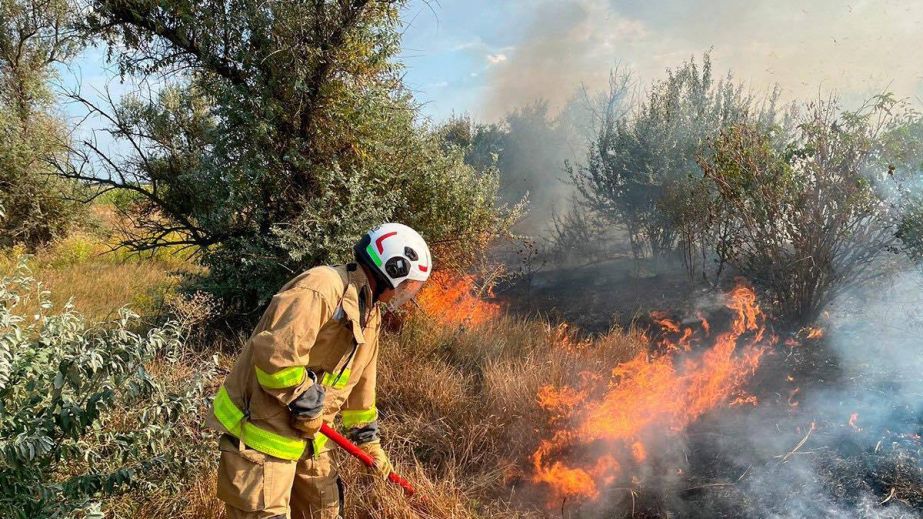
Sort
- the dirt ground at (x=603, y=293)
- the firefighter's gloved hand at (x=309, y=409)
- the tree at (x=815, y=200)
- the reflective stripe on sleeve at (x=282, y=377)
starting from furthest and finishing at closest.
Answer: the dirt ground at (x=603, y=293) < the tree at (x=815, y=200) < the firefighter's gloved hand at (x=309, y=409) < the reflective stripe on sleeve at (x=282, y=377)

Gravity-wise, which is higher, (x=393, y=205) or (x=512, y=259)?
(x=393, y=205)

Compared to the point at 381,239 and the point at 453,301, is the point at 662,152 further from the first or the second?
the point at 381,239

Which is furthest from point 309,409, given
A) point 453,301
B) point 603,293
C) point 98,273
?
point 98,273

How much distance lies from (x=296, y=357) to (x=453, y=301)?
5.34m

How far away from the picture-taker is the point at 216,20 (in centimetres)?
598

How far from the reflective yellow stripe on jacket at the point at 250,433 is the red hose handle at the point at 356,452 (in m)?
0.23

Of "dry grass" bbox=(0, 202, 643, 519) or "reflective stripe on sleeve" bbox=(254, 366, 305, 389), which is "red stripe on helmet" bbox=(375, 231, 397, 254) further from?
"dry grass" bbox=(0, 202, 643, 519)

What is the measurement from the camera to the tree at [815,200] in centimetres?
544

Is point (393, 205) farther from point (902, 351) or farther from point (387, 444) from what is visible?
point (902, 351)

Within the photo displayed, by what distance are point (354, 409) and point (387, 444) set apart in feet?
3.42

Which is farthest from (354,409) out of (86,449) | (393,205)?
(393,205)

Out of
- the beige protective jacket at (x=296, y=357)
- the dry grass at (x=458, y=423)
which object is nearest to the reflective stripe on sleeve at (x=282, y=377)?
the beige protective jacket at (x=296, y=357)

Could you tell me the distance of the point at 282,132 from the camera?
607 centimetres

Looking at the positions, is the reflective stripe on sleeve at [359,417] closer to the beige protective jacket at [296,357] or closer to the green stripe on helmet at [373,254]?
the beige protective jacket at [296,357]
